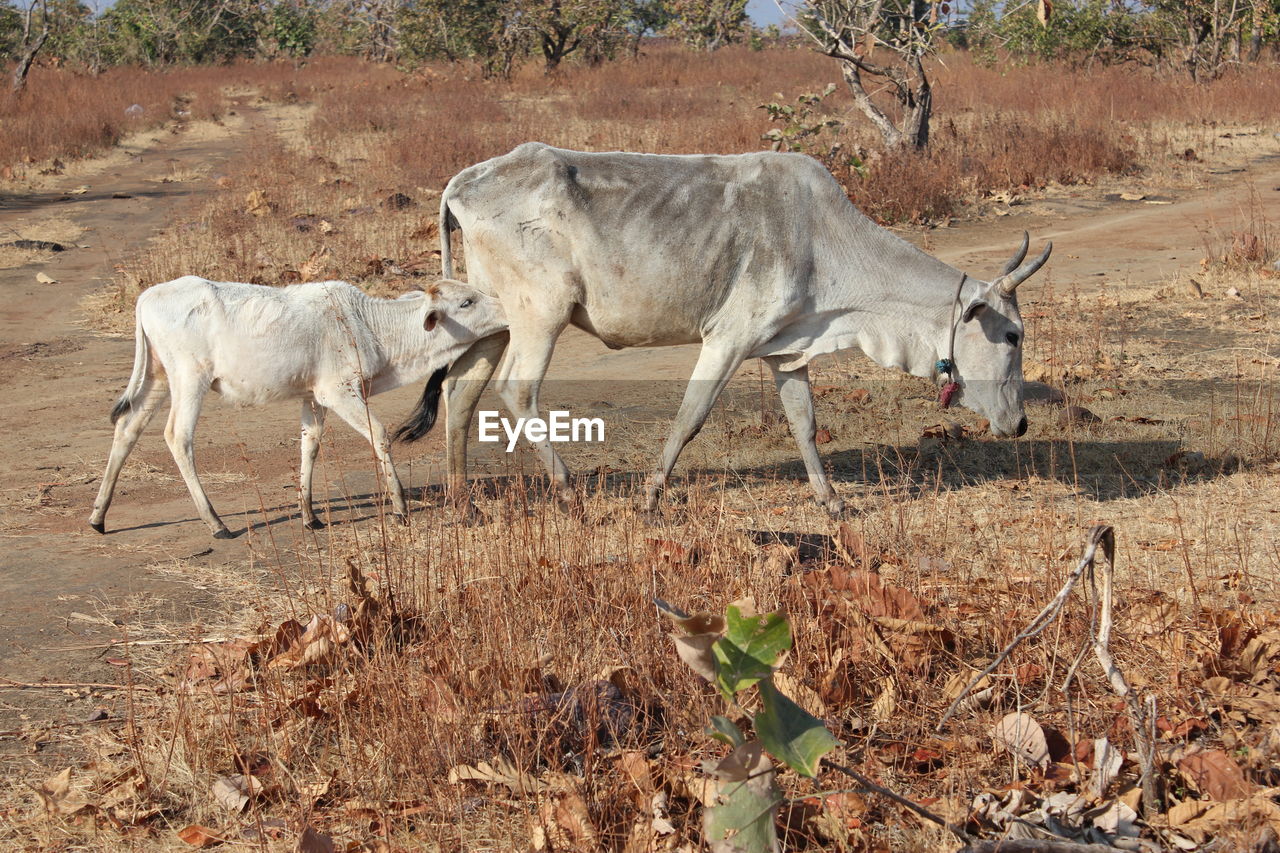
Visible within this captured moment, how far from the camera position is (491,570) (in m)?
4.89

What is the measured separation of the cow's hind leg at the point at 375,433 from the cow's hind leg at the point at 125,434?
3.03ft

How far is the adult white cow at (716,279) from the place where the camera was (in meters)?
6.49

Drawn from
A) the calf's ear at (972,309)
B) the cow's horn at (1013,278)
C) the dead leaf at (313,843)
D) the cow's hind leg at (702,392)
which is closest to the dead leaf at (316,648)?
the dead leaf at (313,843)

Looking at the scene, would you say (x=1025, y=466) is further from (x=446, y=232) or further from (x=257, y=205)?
(x=257, y=205)

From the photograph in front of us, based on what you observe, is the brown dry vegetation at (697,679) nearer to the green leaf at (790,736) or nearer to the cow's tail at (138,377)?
the green leaf at (790,736)

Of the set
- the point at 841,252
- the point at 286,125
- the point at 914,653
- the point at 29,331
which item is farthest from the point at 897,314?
the point at 286,125

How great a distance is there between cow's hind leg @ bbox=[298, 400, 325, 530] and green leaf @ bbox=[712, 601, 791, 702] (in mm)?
4278

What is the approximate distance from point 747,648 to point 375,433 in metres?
4.22

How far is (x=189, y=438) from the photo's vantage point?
647cm

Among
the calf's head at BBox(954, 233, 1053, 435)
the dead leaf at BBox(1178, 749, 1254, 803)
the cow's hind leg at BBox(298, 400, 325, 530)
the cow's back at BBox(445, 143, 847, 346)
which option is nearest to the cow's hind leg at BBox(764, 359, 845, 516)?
the cow's back at BBox(445, 143, 847, 346)

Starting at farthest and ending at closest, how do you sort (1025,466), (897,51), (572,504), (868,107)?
(868,107), (897,51), (1025,466), (572,504)

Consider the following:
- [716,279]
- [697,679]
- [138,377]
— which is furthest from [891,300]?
[138,377]

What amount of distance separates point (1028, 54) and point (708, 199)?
23.5 m

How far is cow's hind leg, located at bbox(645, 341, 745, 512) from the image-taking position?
6.55 meters
